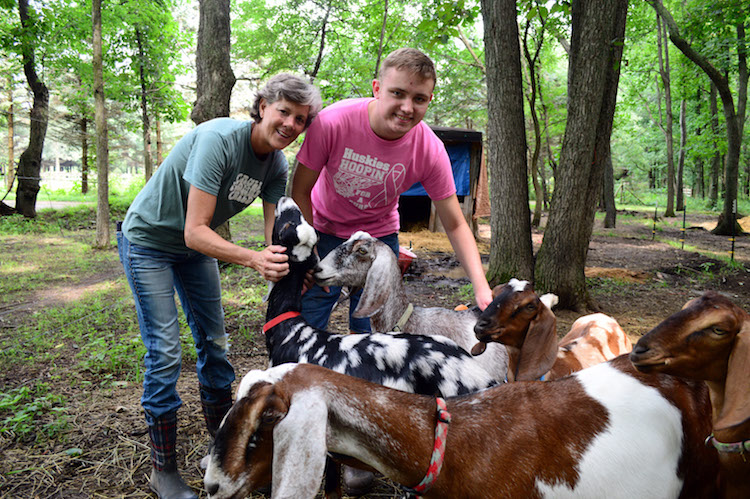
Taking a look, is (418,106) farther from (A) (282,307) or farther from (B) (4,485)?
(B) (4,485)

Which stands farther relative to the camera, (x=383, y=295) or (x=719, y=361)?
(x=383, y=295)

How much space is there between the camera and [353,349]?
2.54m

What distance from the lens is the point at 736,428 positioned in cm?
149

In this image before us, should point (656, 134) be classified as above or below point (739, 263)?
above

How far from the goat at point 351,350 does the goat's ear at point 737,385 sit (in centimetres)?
108

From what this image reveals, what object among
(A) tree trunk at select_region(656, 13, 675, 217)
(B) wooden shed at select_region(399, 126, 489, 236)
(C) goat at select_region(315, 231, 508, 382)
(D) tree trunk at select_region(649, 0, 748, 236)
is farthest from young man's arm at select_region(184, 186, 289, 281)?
(A) tree trunk at select_region(656, 13, 675, 217)

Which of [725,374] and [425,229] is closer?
[725,374]

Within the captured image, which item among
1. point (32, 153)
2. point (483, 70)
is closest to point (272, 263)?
point (483, 70)

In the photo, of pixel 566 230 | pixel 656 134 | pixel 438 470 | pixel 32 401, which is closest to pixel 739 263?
pixel 566 230

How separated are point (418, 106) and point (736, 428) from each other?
6.95ft

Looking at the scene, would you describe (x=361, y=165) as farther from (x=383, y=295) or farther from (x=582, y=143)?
(x=582, y=143)

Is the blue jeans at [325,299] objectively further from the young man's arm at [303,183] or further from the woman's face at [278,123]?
the woman's face at [278,123]

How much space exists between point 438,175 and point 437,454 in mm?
2090

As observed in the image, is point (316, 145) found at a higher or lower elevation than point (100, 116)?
lower
